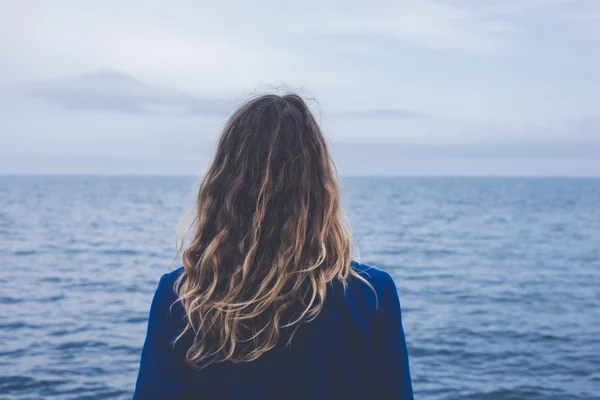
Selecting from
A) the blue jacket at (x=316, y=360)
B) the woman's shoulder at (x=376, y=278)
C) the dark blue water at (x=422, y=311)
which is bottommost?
the dark blue water at (x=422, y=311)

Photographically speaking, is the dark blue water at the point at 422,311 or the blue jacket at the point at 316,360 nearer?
the blue jacket at the point at 316,360

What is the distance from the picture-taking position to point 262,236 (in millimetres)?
1656

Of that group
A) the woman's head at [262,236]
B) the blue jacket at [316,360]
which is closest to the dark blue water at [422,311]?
the blue jacket at [316,360]

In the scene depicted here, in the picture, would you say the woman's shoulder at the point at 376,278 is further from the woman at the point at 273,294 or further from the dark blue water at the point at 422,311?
the dark blue water at the point at 422,311

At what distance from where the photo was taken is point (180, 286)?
1.69 meters

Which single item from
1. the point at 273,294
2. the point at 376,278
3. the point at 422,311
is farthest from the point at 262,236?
the point at 422,311

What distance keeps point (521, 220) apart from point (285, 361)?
1852 inches

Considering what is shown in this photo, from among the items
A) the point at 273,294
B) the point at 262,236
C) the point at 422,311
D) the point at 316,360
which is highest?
Result: the point at 262,236

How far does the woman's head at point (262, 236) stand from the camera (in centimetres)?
159

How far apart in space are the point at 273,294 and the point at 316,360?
0.20 metres

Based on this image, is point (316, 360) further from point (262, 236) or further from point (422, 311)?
point (422, 311)

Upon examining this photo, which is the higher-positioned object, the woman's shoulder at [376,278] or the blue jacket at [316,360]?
the woman's shoulder at [376,278]

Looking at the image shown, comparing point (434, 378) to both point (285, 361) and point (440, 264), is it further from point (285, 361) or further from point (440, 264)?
point (440, 264)

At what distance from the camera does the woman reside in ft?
5.20
